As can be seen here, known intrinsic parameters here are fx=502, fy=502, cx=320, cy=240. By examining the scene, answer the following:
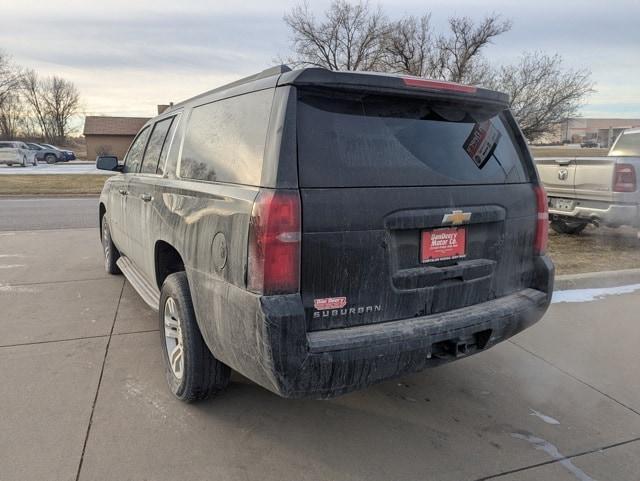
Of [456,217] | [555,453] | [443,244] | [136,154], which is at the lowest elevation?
[555,453]

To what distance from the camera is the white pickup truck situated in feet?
23.0

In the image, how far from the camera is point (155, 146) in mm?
4281

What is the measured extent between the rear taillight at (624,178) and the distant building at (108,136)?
5309 centimetres

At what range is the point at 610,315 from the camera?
499 centimetres

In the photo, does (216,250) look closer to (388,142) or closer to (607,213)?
(388,142)

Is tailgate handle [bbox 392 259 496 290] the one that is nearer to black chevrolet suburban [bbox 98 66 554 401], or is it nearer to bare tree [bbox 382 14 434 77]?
black chevrolet suburban [bbox 98 66 554 401]

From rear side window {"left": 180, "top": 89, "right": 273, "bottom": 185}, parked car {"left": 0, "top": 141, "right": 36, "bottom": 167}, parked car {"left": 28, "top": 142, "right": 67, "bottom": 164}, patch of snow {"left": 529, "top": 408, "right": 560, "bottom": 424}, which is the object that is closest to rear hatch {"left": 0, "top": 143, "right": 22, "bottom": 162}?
parked car {"left": 0, "top": 141, "right": 36, "bottom": 167}

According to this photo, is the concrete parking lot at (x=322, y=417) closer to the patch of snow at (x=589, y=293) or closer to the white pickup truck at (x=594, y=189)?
the patch of snow at (x=589, y=293)

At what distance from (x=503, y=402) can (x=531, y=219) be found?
1.25 m

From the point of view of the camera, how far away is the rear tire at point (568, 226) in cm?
879

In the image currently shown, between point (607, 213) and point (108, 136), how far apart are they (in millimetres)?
55353

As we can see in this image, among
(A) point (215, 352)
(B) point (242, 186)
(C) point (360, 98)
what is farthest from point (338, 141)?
(A) point (215, 352)

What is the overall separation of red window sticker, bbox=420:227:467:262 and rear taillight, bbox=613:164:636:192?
5.50 m

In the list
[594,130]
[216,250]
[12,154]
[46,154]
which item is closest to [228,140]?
[216,250]
